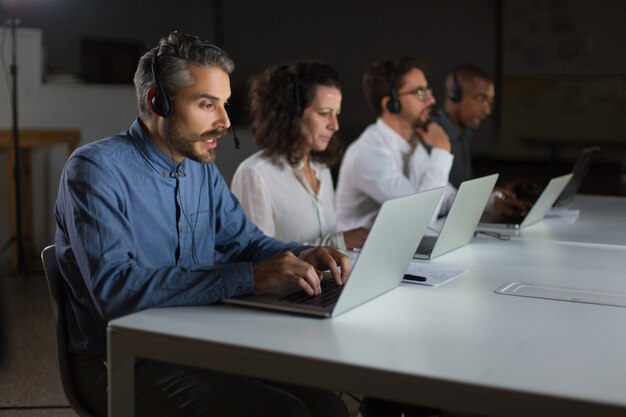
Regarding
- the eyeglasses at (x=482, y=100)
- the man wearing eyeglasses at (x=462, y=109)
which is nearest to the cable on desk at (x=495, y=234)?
the man wearing eyeglasses at (x=462, y=109)

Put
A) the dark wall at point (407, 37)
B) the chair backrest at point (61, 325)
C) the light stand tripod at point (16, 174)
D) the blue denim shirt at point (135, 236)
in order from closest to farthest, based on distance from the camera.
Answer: the blue denim shirt at point (135, 236)
the chair backrest at point (61, 325)
the light stand tripod at point (16, 174)
the dark wall at point (407, 37)

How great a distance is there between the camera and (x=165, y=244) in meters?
1.79

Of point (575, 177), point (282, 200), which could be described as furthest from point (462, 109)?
point (282, 200)

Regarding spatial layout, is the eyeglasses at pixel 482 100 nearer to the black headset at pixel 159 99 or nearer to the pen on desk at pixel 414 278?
the pen on desk at pixel 414 278

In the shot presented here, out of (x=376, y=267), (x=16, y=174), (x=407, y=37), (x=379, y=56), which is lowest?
(x=16, y=174)

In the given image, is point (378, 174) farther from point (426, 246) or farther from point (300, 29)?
point (300, 29)

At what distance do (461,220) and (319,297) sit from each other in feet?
2.38

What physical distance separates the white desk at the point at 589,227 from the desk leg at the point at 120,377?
1.43 meters

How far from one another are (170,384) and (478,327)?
58 centimetres

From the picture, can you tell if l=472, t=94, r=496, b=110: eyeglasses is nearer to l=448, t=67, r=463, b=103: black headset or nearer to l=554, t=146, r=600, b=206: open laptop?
l=448, t=67, r=463, b=103: black headset

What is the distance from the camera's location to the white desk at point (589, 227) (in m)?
2.54

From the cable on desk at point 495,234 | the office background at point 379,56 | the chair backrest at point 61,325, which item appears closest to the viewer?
the chair backrest at point 61,325

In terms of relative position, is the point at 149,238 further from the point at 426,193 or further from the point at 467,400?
the point at 467,400

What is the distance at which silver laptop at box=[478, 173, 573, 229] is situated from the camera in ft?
8.80
